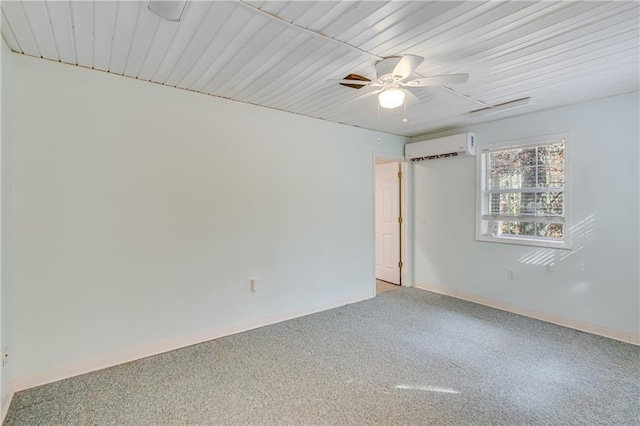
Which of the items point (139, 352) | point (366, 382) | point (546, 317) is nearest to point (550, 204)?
point (546, 317)

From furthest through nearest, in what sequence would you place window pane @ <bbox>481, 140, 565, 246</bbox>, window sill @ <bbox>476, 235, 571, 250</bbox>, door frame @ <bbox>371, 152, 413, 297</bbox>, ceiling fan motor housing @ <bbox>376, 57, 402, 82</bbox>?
1. door frame @ <bbox>371, 152, 413, 297</bbox>
2. window pane @ <bbox>481, 140, 565, 246</bbox>
3. window sill @ <bbox>476, 235, 571, 250</bbox>
4. ceiling fan motor housing @ <bbox>376, 57, 402, 82</bbox>

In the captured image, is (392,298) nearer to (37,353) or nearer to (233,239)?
(233,239)

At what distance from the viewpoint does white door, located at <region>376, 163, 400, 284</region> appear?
5.25 meters

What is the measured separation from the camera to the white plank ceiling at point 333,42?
1755 millimetres

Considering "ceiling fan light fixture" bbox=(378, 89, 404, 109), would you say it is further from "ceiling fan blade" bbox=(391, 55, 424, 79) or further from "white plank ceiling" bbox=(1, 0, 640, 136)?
"white plank ceiling" bbox=(1, 0, 640, 136)

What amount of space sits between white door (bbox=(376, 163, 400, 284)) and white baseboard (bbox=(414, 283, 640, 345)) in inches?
27.6

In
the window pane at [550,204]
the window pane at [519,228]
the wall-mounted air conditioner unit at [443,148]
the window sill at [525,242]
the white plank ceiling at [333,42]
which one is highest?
the white plank ceiling at [333,42]

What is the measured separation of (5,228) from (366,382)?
277 cm

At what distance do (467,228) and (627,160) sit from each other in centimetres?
181

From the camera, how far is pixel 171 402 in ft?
7.06

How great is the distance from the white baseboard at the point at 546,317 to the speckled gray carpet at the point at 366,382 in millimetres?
123

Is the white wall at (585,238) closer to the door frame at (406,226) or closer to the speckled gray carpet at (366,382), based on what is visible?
the speckled gray carpet at (366,382)

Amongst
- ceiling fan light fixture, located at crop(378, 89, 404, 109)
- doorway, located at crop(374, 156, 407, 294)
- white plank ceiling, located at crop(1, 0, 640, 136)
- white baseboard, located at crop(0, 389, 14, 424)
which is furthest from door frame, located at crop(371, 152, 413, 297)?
white baseboard, located at crop(0, 389, 14, 424)

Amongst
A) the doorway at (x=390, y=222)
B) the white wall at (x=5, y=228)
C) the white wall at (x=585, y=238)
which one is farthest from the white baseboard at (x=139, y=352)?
the white wall at (x=585, y=238)
